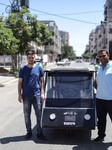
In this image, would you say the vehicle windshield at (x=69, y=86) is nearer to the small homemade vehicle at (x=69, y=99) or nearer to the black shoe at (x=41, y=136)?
the small homemade vehicle at (x=69, y=99)

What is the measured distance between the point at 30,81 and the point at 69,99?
100 cm

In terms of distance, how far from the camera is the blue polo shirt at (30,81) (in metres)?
8.36

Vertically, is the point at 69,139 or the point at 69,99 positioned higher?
the point at 69,99

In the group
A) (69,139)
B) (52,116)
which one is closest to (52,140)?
(69,139)

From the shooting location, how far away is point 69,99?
8742mm

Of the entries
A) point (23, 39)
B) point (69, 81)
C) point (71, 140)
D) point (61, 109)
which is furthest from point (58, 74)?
point (23, 39)

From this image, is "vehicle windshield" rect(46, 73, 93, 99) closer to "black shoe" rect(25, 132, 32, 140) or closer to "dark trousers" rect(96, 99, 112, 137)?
"dark trousers" rect(96, 99, 112, 137)

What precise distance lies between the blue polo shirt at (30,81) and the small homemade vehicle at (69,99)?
21.4 inches

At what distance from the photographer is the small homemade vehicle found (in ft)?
27.5

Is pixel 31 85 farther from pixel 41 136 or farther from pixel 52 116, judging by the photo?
pixel 41 136

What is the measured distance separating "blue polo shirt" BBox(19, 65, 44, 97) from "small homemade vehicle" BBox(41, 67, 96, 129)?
21.4 inches

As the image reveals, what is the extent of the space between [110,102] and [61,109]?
1139mm

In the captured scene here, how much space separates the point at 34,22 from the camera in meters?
43.4

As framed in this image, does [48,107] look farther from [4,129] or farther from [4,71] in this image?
[4,71]
